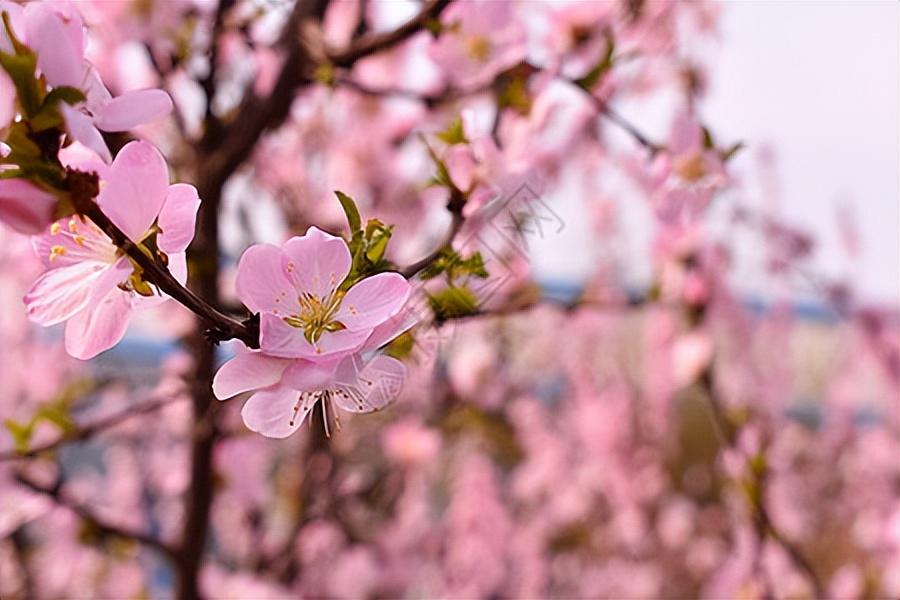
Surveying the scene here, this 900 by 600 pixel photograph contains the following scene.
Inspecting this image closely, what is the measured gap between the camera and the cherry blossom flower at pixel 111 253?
323 millimetres

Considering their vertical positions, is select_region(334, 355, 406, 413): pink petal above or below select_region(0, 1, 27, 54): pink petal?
below

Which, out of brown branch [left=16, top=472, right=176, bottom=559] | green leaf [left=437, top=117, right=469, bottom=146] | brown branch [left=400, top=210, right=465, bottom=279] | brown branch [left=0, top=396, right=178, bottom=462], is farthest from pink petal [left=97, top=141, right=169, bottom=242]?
brown branch [left=16, top=472, right=176, bottom=559]

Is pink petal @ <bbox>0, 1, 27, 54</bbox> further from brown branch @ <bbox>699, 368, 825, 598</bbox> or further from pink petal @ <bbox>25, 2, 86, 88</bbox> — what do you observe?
brown branch @ <bbox>699, 368, 825, 598</bbox>

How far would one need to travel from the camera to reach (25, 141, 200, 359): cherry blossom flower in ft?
1.06

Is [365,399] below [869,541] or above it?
above

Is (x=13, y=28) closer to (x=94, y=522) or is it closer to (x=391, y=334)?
(x=391, y=334)

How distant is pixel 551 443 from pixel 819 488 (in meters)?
1.01

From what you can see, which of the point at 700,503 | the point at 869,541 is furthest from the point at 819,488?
the point at 869,541

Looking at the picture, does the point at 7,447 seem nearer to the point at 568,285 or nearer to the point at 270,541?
the point at 270,541

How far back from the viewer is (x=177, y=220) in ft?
1.12

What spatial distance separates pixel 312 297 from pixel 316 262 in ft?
0.04

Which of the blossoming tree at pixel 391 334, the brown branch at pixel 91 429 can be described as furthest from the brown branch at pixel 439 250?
the brown branch at pixel 91 429

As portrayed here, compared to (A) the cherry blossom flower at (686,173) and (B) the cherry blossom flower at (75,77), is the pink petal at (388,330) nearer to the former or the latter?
(B) the cherry blossom flower at (75,77)

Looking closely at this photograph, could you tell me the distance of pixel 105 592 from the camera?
6.03 ft
